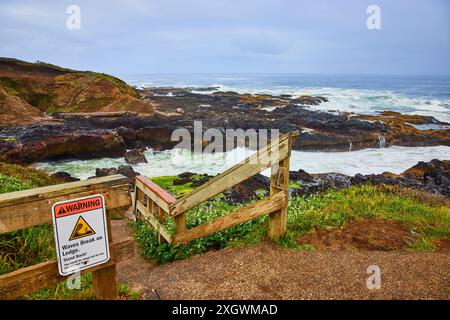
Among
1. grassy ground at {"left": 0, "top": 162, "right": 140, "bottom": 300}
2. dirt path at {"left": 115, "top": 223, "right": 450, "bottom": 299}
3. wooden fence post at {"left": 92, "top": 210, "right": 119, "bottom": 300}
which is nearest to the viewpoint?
wooden fence post at {"left": 92, "top": 210, "right": 119, "bottom": 300}

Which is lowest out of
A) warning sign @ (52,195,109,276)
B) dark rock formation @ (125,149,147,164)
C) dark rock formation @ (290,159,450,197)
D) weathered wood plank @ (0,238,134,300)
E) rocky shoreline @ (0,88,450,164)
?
dark rock formation @ (290,159,450,197)

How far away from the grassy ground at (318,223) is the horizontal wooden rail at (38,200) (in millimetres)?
2718

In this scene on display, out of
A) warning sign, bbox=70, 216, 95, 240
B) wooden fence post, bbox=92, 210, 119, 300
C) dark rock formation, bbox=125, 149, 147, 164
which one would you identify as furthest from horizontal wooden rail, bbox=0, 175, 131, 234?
dark rock formation, bbox=125, 149, 147, 164

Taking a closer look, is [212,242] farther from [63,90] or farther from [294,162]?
[63,90]

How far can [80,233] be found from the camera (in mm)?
2592

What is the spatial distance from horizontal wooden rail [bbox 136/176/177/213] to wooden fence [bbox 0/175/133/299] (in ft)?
6.51

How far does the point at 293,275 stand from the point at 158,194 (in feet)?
8.77

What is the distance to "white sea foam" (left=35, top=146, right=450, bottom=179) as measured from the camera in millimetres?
18094

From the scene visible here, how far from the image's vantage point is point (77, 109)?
92.3 ft

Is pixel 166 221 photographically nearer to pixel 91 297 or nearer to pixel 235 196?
pixel 91 297

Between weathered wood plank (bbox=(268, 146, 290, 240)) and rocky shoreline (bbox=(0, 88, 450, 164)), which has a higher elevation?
weathered wood plank (bbox=(268, 146, 290, 240))

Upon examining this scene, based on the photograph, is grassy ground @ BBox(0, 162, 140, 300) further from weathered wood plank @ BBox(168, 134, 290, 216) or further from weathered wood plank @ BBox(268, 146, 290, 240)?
weathered wood plank @ BBox(268, 146, 290, 240)

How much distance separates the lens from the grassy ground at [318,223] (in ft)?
17.1

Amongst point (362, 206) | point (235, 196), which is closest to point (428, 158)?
point (235, 196)
